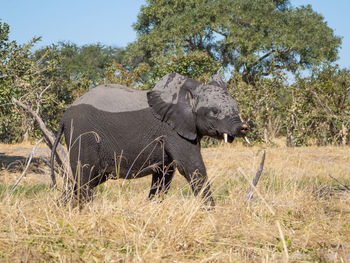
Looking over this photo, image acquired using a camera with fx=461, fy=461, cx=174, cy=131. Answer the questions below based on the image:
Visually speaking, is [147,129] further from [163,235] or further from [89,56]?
[89,56]

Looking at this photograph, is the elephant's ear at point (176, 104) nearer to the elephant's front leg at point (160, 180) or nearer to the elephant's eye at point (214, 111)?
the elephant's eye at point (214, 111)

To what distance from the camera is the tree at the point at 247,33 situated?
907 inches

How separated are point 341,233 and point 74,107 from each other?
3.13 meters

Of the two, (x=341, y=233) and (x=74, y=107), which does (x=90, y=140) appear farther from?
(x=341, y=233)

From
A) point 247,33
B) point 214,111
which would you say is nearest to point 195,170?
point 214,111

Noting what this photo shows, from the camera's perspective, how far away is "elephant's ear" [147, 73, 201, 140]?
5023 mm

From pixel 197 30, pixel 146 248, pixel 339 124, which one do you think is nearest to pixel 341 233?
pixel 146 248

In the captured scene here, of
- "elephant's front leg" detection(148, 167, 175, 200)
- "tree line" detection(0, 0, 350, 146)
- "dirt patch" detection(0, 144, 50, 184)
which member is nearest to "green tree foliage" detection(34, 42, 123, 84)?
"tree line" detection(0, 0, 350, 146)

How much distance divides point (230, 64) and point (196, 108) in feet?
67.5

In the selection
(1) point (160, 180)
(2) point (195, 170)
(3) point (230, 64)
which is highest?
(3) point (230, 64)

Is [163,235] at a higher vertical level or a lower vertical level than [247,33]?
lower

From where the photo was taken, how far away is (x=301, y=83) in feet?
51.4

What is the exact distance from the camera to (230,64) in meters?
25.2

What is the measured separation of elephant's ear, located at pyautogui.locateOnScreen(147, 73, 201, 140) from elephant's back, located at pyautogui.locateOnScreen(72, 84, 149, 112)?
0.46ft
